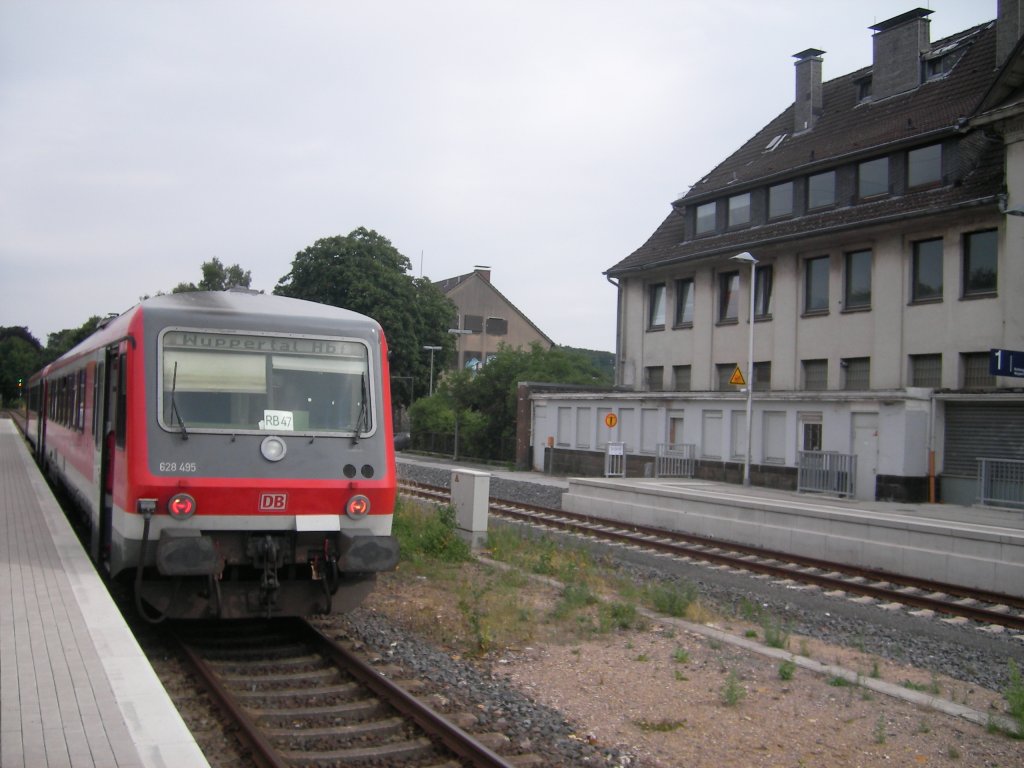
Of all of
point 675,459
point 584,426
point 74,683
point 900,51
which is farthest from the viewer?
point 584,426

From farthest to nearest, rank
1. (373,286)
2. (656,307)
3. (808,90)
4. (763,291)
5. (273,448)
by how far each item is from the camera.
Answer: (373,286), (656,307), (808,90), (763,291), (273,448)

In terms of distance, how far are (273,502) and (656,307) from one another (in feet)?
101

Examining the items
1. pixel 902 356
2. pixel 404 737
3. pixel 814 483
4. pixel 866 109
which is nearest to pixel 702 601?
pixel 404 737

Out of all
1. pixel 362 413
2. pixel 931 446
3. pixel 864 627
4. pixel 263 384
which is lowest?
pixel 864 627

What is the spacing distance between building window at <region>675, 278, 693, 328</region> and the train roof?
27648 millimetres

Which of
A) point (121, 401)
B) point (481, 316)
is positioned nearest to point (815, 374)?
point (121, 401)

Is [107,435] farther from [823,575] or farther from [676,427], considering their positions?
[676,427]

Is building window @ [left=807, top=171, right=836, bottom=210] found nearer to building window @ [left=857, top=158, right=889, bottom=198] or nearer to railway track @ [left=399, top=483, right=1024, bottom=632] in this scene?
building window @ [left=857, top=158, right=889, bottom=198]

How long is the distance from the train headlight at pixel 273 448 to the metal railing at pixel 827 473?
18.0 meters

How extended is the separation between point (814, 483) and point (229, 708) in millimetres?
19702

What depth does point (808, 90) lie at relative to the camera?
36.0 m

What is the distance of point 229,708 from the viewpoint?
6.77m

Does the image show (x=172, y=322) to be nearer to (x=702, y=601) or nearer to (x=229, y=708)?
(x=229, y=708)

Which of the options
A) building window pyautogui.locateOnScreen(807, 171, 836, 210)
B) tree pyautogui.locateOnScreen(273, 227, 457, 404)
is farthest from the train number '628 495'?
tree pyautogui.locateOnScreen(273, 227, 457, 404)
